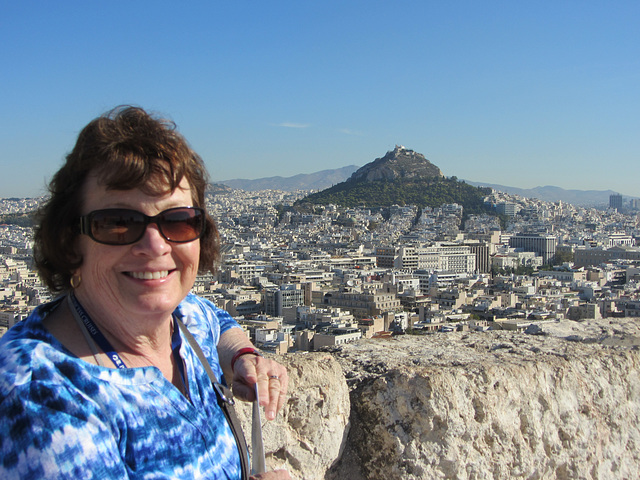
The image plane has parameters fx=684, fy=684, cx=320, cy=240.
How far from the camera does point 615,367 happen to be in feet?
7.37

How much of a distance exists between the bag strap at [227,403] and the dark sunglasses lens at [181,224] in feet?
0.66

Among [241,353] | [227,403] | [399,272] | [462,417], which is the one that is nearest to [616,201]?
[399,272]

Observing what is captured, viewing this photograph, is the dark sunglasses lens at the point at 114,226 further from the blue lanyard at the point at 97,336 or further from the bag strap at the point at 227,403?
the bag strap at the point at 227,403

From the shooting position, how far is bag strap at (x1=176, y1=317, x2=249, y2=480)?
1097mm

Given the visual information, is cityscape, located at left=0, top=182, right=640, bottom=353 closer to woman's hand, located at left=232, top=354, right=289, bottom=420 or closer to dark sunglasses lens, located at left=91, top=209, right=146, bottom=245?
dark sunglasses lens, located at left=91, top=209, right=146, bottom=245

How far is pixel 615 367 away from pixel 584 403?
0.23 meters

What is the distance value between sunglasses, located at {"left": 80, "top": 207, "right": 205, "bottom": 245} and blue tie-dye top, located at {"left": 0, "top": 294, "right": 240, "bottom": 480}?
0.14 meters

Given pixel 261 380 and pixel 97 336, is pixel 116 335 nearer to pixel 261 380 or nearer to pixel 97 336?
pixel 97 336

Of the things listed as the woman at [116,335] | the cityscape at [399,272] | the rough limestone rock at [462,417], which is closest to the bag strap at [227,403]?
the woman at [116,335]

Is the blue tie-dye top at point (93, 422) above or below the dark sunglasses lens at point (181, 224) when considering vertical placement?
below

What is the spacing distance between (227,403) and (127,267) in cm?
30

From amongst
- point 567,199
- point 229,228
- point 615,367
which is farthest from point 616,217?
point 567,199

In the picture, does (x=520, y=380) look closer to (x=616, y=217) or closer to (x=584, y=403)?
(x=584, y=403)

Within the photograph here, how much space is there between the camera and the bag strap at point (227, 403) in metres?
1.10
